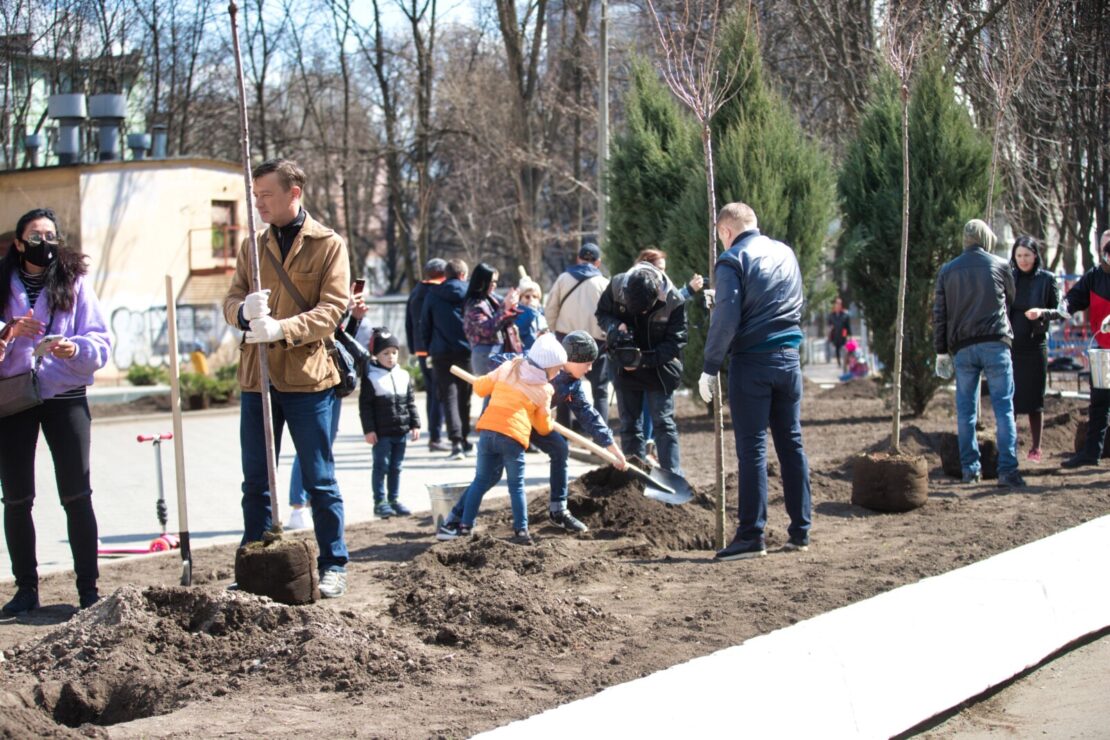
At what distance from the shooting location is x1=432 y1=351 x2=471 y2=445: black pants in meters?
12.5

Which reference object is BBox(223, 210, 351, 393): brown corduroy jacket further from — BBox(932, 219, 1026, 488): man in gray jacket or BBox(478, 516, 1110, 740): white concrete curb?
BBox(932, 219, 1026, 488): man in gray jacket

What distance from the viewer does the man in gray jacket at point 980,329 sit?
9164mm

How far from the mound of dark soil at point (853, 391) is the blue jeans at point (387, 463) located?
1017cm

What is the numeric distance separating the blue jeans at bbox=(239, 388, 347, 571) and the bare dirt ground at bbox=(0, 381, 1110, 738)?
0.38 metres

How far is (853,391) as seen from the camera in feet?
62.2

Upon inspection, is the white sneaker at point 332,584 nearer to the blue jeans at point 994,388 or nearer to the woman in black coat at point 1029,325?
the blue jeans at point 994,388

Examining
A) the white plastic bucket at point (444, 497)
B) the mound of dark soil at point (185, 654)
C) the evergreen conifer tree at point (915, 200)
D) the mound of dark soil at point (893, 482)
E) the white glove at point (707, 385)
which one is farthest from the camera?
the evergreen conifer tree at point (915, 200)

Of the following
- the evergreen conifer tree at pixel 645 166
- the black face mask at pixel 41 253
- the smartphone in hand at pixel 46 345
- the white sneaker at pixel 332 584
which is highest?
the evergreen conifer tree at pixel 645 166

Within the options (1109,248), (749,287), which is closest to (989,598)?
(749,287)

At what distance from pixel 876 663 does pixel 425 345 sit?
8799 millimetres

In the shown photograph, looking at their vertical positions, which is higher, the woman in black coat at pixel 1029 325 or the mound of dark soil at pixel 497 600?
the woman in black coat at pixel 1029 325

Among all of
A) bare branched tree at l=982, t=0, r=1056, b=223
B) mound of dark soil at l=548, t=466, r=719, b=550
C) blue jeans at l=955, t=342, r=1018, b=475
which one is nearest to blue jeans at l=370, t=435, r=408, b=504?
mound of dark soil at l=548, t=466, r=719, b=550

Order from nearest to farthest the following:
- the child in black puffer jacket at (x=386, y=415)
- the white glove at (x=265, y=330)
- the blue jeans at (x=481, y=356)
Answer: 1. the white glove at (x=265, y=330)
2. the child in black puffer jacket at (x=386, y=415)
3. the blue jeans at (x=481, y=356)

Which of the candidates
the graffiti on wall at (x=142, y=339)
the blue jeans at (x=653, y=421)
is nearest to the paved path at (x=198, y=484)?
the blue jeans at (x=653, y=421)
